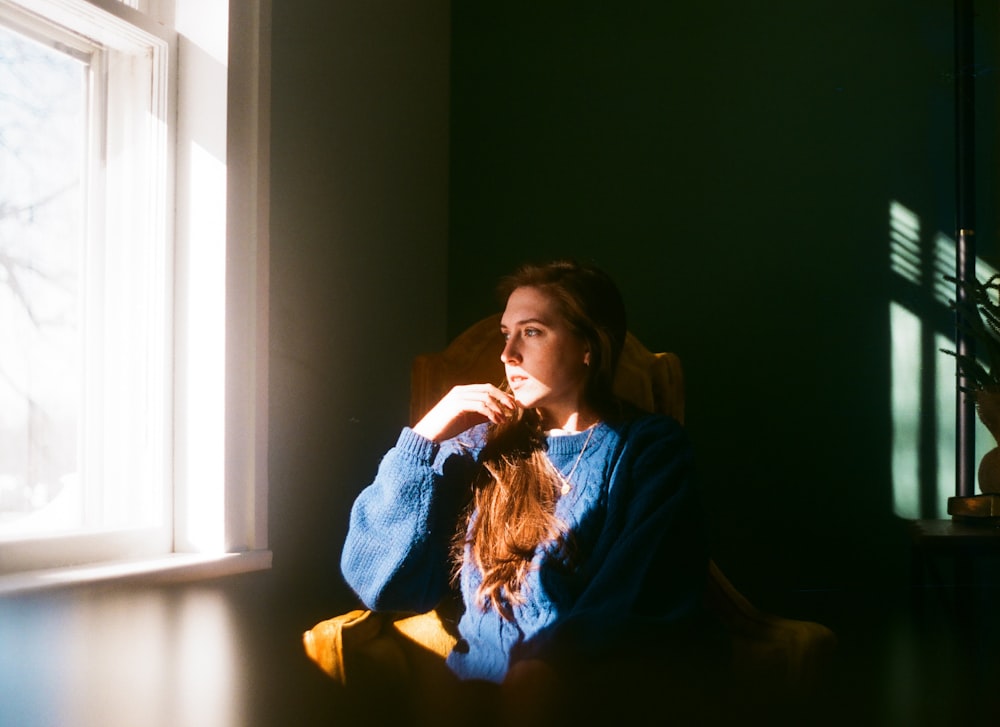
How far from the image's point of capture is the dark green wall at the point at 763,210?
2.13 metres

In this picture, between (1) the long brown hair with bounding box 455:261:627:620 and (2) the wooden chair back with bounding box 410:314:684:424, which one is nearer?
(1) the long brown hair with bounding box 455:261:627:620

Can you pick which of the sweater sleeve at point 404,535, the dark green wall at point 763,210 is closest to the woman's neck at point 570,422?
the sweater sleeve at point 404,535

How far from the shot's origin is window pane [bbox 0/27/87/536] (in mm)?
1469

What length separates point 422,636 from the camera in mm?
1516

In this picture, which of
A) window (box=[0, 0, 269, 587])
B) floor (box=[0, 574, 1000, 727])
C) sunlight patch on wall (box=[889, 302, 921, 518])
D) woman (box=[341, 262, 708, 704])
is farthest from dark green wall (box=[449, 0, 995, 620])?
window (box=[0, 0, 269, 587])

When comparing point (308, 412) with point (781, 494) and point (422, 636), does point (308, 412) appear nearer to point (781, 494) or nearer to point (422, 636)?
point (422, 636)

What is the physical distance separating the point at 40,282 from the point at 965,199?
1.83 m

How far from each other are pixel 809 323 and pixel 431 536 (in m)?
1.14

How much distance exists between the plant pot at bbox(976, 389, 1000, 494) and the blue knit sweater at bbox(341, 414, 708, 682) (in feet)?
2.40

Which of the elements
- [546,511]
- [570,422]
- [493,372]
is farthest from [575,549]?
[493,372]

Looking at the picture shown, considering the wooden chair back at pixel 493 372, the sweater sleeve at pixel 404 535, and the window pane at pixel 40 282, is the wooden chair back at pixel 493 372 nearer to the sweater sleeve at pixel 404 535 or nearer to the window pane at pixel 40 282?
the sweater sleeve at pixel 404 535

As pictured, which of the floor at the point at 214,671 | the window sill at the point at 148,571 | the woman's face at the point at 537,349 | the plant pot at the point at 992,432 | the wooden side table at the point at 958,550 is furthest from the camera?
the plant pot at the point at 992,432

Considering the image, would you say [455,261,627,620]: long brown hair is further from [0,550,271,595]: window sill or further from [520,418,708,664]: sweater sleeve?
[0,550,271,595]: window sill

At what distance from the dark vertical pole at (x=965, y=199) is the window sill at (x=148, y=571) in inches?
57.5
